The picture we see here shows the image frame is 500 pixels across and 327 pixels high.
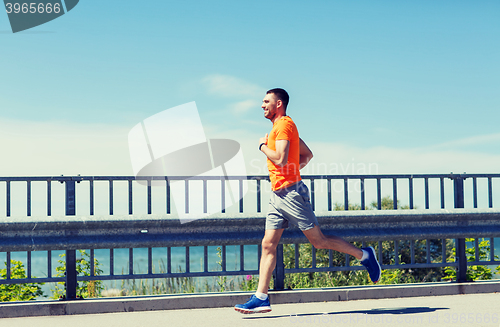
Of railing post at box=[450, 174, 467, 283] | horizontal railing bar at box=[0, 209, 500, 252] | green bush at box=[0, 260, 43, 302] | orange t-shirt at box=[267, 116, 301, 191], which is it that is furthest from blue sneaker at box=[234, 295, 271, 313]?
green bush at box=[0, 260, 43, 302]

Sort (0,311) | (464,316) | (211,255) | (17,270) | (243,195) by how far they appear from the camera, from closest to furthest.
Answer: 1. (464,316)
2. (0,311)
3. (243,195)
4. (17,270)
5. (211,255)

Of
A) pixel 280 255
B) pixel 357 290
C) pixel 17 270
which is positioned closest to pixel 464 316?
pixel 357 290

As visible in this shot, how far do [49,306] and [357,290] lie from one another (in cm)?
356

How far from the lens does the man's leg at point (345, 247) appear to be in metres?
5.06

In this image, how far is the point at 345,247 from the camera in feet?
17.0

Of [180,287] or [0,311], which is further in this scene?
[180,287]

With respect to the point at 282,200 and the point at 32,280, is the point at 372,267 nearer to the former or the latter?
the point at 282,200

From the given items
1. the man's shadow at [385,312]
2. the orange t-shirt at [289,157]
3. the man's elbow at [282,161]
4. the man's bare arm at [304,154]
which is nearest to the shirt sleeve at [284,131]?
the orange t-shirt at [289,157]

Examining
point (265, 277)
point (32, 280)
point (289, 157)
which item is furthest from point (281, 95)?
point (32, 280)

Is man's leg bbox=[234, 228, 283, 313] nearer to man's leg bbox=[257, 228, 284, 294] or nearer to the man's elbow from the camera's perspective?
man's leg bbox=[257, 228, 284, 294]

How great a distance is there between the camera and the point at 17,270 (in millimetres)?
8367

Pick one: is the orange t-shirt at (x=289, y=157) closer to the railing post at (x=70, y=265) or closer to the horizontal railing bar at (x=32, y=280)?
the railing post at (x=70, y=265)

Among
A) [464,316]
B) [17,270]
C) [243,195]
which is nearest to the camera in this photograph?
[464,316]

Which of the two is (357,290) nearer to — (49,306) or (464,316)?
(464,316)
